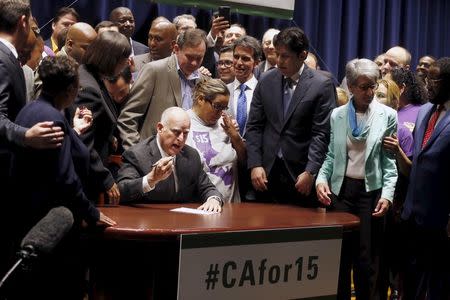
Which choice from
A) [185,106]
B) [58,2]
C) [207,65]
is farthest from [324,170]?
[58,2]

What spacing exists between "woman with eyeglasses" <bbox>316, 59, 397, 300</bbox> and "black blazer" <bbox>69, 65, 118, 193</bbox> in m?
1.13

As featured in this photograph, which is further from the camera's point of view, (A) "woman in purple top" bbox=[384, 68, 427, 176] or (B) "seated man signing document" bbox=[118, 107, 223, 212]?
(A) "woman in purple top" bbox=[384, 68, 427, 176]

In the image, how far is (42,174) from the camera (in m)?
2.63

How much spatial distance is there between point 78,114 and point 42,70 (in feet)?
1.47

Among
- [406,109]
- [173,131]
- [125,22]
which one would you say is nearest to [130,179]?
[173,131]

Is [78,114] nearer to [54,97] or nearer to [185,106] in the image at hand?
[54,97]

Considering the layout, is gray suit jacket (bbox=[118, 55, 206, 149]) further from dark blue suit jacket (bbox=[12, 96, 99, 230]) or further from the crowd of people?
dark blue suit jacket (bbox=[12, 96, 99, 230])

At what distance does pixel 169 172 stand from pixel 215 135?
24.5 inches

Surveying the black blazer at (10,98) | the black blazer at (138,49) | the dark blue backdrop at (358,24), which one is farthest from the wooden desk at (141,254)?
the dark blue backdrop at (358,24)

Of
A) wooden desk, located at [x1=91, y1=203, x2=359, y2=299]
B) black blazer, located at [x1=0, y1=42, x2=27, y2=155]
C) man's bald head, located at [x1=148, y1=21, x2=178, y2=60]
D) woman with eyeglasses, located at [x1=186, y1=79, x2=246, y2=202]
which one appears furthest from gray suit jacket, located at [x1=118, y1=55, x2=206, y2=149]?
black blazer, located at [x1=0, y1=42, x2=27, y2=155]

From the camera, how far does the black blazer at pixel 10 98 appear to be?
260 centimetres

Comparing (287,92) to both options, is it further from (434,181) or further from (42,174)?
(42,174)

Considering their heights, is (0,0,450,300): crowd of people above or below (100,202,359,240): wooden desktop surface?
above

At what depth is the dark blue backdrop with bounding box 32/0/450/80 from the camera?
22.3ft
